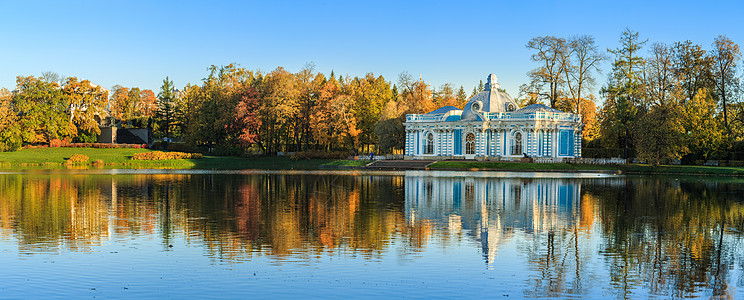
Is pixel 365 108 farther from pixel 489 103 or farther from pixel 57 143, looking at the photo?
pixel 57 143

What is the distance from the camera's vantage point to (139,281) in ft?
39.9

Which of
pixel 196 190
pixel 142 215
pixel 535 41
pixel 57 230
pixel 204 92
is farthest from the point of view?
pixel 204 92

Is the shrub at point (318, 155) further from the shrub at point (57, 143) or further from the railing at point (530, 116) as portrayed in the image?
the shrub at point (57, 143)

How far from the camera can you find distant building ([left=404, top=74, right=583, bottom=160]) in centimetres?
7288

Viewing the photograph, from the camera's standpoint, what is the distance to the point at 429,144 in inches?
3093

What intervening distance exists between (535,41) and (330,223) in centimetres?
6249

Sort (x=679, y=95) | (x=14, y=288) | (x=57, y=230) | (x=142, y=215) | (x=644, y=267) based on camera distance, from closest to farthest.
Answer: (x=14, y=288), (x=644, y=267), (x=57, y=230), (x=142, y=215), (x=679, y=95)

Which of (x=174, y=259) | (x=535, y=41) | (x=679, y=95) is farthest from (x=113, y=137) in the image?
(x=174, y=259)

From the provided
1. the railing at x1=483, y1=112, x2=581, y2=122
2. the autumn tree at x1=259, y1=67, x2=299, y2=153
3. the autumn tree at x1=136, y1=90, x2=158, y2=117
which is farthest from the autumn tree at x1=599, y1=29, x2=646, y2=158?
the autumn tree at x1=136, y1=90, x2=158, y2=117

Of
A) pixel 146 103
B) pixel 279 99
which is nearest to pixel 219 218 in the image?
pixel 279 99

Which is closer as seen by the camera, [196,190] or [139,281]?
[139,281]

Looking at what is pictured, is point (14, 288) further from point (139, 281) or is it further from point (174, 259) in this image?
point (174, 259)

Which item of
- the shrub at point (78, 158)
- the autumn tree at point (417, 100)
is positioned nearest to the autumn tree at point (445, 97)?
the autumn tree at point (417, 100)

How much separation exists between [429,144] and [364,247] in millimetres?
63193
